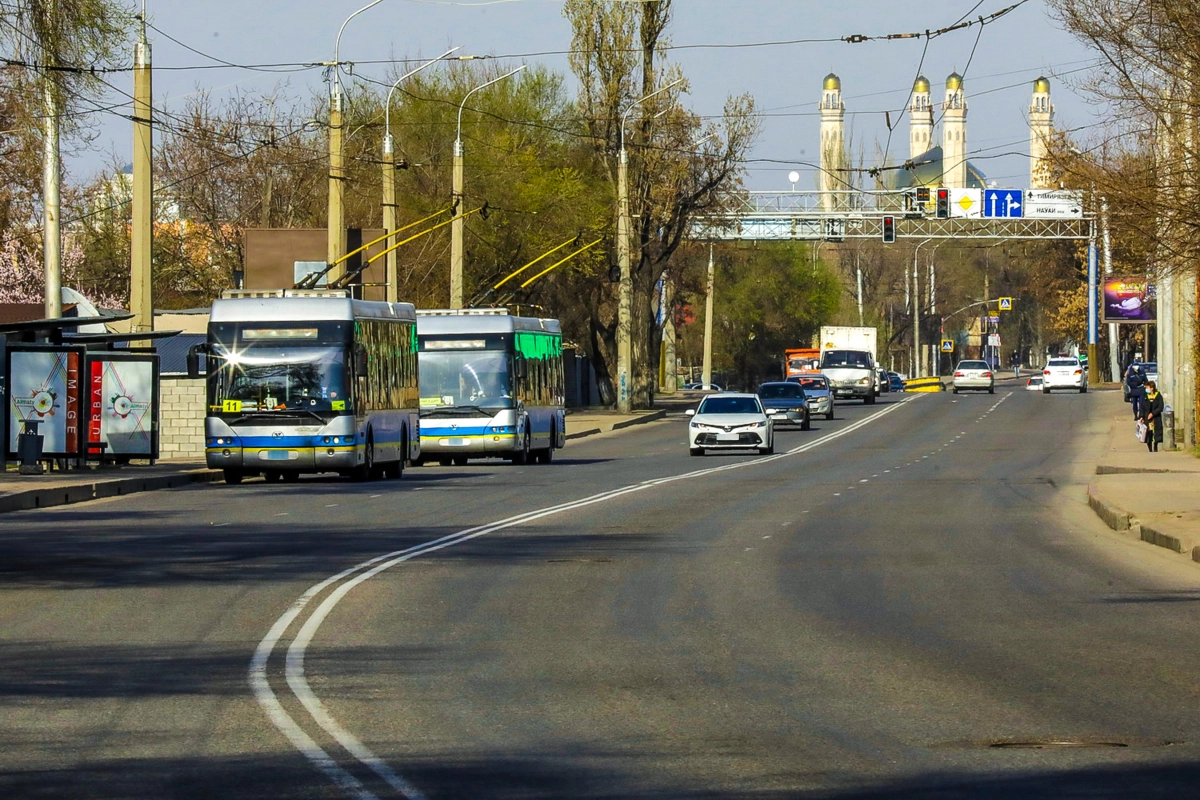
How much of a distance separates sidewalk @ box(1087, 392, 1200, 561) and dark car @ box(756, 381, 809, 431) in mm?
16221

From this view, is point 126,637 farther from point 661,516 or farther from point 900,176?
point 900,176

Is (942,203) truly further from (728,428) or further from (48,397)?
(48,397)

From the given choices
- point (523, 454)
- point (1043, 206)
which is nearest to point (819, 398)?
point (523, 454)

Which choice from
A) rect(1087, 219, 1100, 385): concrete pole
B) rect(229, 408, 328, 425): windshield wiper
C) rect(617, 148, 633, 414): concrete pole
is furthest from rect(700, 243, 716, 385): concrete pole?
rect(229, 408, 328, 425): windshield wiper

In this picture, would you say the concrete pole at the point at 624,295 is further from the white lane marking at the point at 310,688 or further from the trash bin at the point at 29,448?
the white lane marking at the point at 310,688

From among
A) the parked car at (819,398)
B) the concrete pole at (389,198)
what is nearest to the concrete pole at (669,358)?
the parked car at (819,398)

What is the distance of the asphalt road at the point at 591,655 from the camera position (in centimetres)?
773

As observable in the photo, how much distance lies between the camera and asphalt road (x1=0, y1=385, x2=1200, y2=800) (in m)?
7.73

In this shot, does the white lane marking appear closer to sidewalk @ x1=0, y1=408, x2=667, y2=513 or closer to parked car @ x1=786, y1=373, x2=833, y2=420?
sidewalk @ x1=0, y1=408, x2=667, y2=513

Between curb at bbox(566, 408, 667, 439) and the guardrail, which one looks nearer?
curb at bbox(566, 408, 667, 439)

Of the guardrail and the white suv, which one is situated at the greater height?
the white suv

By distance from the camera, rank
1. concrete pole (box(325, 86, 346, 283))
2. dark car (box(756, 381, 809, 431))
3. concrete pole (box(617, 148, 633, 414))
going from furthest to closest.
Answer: concrete pole (box(617, 148, 633, 414)) < dark car (box(756, 381, 809, 431)) < concrete pole (box(325, 86, 346, 283))

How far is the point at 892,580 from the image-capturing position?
15570 mm

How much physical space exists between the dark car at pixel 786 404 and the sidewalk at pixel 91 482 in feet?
75.5
